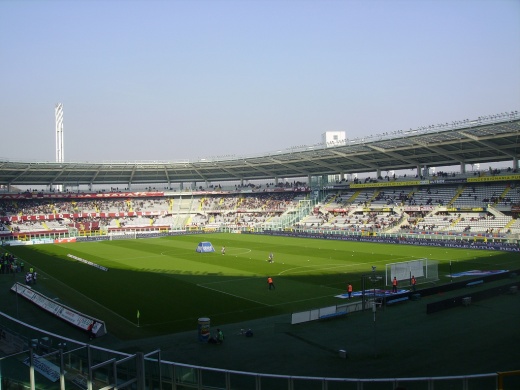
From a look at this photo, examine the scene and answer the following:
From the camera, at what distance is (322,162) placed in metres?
74.8

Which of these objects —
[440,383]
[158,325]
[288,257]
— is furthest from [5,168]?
[440,383]

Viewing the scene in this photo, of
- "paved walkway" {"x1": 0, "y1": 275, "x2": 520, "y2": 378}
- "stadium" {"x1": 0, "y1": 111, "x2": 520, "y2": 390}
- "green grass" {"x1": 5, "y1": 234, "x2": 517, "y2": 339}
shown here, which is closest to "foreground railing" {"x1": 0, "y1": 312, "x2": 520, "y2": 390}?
"stadium" {"x1": 0, "y1": 111, "x2": 520, "y2": 390}

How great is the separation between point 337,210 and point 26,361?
219ft

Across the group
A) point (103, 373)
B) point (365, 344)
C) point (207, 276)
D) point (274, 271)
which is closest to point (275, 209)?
point (274, 271)

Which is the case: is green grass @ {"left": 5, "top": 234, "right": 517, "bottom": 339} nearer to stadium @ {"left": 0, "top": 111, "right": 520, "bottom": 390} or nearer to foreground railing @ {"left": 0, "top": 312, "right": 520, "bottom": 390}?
stadium @ {"left": 0, "top": 111, "right": 520, "bottom": 390}

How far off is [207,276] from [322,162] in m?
43.5

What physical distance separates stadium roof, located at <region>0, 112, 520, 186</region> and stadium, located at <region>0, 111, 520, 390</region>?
0.31 metres

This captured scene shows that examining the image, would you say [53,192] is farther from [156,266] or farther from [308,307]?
[308,307]

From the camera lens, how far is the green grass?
24281mm

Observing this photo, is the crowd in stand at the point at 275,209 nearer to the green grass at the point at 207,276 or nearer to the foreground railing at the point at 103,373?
the green grass at the point at 207,276

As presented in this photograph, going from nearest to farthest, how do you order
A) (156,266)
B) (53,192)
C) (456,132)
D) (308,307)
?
(308,307)
(156,266)
(456,132)
(53,192)

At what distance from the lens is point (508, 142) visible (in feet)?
174

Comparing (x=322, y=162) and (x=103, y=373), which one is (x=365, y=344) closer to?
(x=103, y=373)

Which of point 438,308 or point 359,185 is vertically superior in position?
point 359,185
